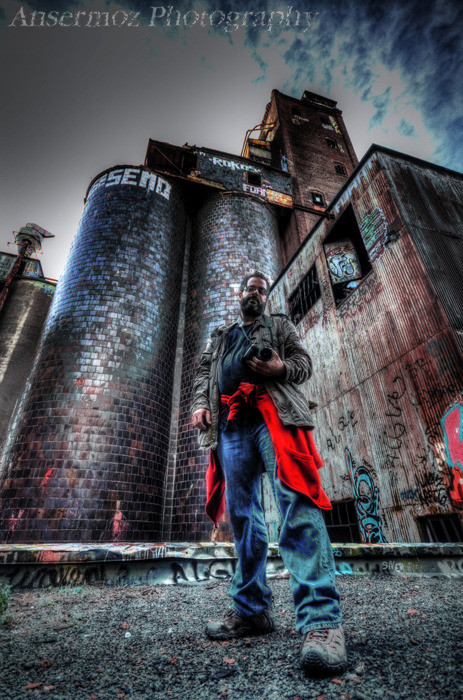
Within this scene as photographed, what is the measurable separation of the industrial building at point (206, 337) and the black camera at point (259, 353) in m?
3.47

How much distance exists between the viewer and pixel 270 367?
185 cm

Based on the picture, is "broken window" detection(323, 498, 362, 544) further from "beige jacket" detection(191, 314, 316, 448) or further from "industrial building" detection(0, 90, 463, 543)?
"beige jacket" detection(191, 314, 316, 448)

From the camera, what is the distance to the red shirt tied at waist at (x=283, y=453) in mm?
1605

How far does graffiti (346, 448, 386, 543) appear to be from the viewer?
5.18 metres

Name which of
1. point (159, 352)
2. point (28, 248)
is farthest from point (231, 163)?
point (28, 248)

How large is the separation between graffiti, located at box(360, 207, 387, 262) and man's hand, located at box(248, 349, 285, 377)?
4967 millimetres

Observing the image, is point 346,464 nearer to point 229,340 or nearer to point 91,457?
point 229,340

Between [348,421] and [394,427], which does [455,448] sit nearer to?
[394,427]

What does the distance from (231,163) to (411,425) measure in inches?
599

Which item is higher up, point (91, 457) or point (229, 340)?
point (91, 457)

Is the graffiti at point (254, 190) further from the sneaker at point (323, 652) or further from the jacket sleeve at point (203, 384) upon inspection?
the sneaker at point (323, 652)

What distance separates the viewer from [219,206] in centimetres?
1407

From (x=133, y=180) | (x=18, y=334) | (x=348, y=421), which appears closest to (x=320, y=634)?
(x=348, y=421)

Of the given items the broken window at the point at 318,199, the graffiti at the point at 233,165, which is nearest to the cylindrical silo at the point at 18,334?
the graffiti at the point at 233,165
